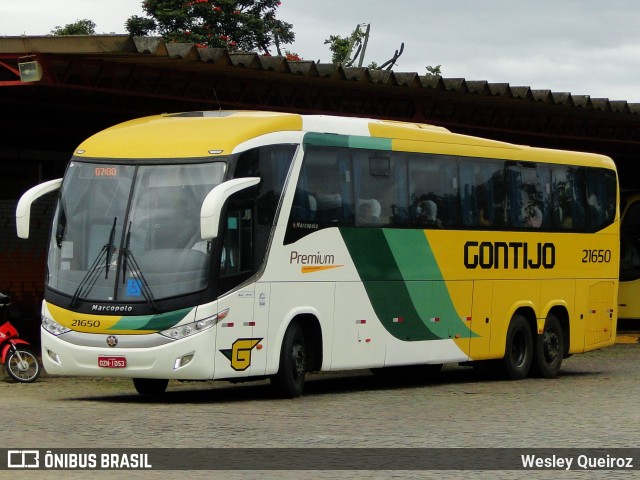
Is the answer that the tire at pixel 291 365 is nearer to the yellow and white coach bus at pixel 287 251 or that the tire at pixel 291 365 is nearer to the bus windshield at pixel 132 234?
the yellow and white coach bus at pixel 287 251

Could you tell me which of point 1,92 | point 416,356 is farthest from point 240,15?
point 416,356

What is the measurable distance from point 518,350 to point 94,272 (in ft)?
26.8

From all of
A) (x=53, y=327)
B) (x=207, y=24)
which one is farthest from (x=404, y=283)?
(x=207, y=24)

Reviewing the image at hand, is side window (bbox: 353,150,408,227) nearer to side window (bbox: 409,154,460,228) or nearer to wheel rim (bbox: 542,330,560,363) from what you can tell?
side window (bbox: 409,154,460,228)

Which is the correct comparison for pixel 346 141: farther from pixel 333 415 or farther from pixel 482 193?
pixel 333 415

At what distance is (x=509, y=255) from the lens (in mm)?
21406

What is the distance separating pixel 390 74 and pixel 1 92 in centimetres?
701

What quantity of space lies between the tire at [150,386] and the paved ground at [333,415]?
0.15m

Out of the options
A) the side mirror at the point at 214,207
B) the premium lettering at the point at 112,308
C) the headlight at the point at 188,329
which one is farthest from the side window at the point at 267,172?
the premium lettering at the point at 112,308

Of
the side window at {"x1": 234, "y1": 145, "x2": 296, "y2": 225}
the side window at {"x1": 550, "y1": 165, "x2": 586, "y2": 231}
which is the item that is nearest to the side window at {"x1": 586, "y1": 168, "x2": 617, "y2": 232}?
the side window at {"x1": 550, "y1": 165, "x2": 586, "y2": 231}

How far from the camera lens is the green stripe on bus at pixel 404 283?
60.9ft

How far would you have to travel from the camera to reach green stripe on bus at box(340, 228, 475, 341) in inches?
731

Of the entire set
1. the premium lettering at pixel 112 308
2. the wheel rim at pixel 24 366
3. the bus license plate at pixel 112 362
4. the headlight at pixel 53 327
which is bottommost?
the wheel rim at pixel 24 366

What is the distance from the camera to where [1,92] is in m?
26.6
